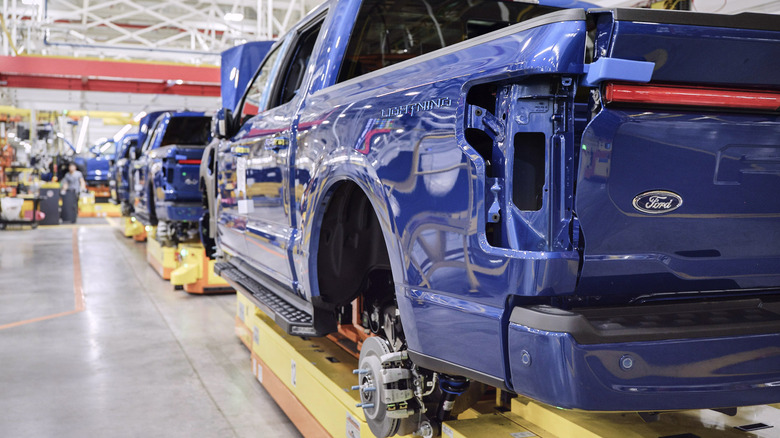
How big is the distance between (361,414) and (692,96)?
1.74 m

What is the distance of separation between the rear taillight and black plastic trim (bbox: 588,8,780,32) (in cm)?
15

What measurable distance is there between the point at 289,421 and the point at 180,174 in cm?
517

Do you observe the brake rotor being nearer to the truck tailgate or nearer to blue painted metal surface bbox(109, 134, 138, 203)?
the truck tailgate

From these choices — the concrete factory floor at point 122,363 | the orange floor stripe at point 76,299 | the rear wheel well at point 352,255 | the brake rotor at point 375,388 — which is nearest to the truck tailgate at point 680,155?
the brake rotor at point 375,388

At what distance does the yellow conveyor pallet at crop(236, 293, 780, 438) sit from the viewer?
220 cm

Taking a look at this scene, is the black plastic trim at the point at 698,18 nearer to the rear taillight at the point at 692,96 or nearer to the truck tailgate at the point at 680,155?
the truck tailgate at the point at 680,155

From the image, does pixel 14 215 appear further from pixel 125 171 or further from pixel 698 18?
pixel 698 18

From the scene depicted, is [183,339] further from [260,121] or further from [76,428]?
[260,121]

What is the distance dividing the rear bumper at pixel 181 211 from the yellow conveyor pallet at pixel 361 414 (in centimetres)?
412

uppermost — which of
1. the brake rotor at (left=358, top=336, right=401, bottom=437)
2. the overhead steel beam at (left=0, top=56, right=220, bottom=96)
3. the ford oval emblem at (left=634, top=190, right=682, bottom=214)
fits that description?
the overhead steel beam at (left=0, top=56, right=220, bottom=96)

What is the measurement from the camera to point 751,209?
5.71 ft

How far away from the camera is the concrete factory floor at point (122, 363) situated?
387cm

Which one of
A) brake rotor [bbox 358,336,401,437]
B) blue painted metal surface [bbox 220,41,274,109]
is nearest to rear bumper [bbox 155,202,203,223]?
blue painted metal surface [bbox 220,41,274,109]

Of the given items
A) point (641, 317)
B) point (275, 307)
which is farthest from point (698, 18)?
point (275, 307)
